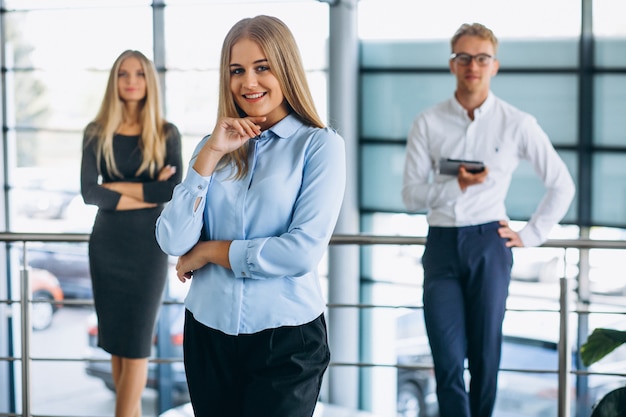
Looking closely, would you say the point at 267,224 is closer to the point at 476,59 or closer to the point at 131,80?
the point at 476,59

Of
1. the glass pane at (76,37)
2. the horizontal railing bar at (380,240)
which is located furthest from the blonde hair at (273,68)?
the glass pane at (76,37)

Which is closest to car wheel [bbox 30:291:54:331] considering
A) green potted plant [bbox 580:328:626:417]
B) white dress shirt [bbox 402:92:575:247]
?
white dress shirt [bbox 402:92:575:247]

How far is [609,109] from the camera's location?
9.38 m

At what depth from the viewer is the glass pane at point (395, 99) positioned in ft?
33.1

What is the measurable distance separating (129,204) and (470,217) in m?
1.31

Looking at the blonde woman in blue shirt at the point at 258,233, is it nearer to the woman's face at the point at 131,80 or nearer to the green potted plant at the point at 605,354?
the green potted plant at the point at 605,354

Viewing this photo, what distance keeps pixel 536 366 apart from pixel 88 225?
221 inches

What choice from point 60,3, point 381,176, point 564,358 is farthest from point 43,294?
point 564,358

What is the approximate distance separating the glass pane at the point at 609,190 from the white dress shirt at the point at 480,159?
638 cm

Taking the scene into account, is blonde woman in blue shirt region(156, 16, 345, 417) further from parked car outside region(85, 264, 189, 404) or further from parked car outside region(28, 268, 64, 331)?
parked car outside region(28, 268, 64, 331)

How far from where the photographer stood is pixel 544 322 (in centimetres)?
972

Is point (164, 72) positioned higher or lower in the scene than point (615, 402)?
higher

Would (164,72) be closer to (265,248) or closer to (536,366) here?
(536,366)

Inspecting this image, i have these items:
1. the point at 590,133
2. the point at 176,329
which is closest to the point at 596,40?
the point at 590,133
